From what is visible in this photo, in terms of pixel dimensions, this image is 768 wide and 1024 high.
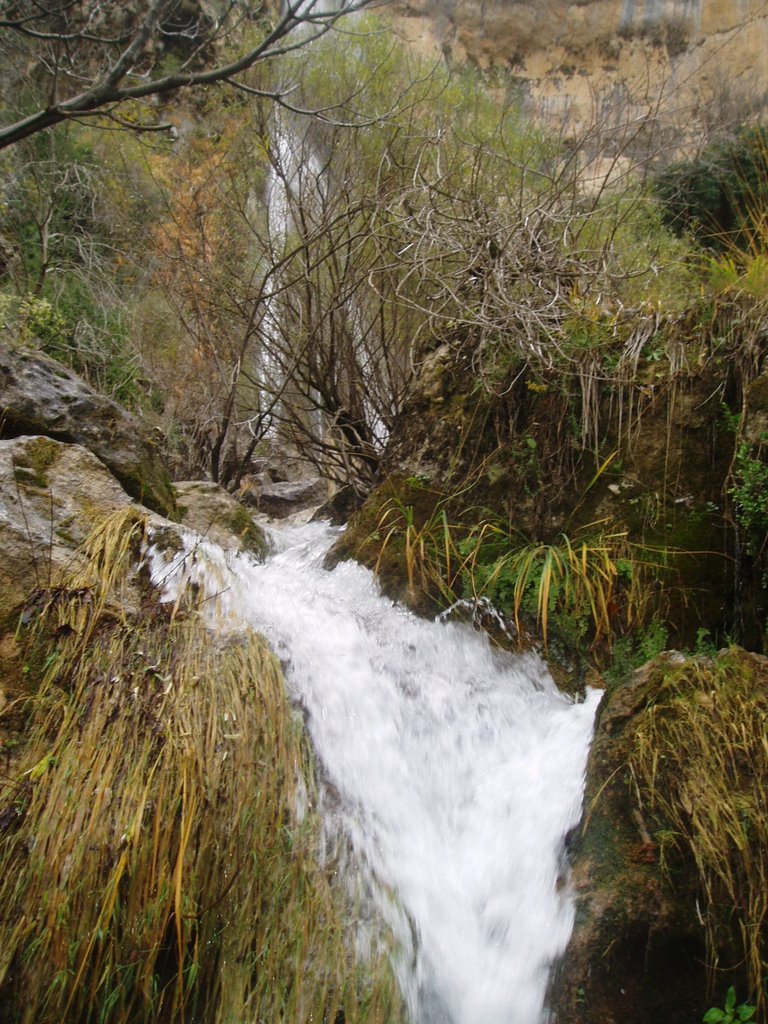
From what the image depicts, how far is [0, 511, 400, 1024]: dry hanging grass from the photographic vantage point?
1988 mm

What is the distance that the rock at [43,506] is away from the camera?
2787 millimetres

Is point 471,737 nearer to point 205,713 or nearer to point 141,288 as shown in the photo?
point 205,713

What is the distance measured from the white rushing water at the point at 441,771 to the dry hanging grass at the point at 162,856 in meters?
0.23

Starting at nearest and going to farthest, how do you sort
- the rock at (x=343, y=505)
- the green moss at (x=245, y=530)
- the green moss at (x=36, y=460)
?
the green moss at (x=36, y=460)
the green moss at (x=245, y=530)
the rock at (x=343, y=505)

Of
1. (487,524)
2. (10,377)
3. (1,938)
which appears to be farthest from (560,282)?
(1,938)

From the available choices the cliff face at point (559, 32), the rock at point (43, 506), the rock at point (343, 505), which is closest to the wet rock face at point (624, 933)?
the rock at point (43, 506)

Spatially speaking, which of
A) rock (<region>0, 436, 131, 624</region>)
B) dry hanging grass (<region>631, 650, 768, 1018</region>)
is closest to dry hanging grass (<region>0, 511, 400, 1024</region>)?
rock (<region>0, 436, 131, 624</region>)

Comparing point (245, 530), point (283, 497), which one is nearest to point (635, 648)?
point (245, 530)

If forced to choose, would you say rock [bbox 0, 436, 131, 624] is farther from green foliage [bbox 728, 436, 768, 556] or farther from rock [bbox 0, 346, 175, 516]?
green foliage [bbox 728, 436, 768, 556]

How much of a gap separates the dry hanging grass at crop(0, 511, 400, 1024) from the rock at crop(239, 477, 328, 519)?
20.7ft

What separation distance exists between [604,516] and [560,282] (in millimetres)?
1535

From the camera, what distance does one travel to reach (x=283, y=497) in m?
9.18

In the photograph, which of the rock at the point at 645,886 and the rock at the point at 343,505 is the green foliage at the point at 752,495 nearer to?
the rock at the point at 645,886

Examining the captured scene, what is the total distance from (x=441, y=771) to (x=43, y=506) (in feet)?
6.94
